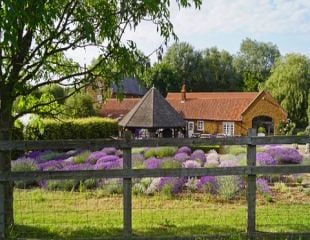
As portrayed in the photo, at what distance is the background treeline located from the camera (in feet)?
179

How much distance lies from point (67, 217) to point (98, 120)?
20389mm

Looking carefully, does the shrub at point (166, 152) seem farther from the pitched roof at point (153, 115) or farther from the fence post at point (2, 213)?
the pitched roof at point (153, 115)

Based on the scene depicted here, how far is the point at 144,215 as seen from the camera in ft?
31.7

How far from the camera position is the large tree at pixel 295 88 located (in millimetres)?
54281

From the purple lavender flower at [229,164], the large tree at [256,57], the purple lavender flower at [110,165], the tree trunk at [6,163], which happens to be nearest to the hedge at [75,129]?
the purple lavender flower at [110,165]

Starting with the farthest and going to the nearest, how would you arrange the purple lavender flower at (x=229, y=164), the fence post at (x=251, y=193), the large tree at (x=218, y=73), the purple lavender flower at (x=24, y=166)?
the large tree at (x=218, y=73) < the purple lavender flower at (x=229, y=164) < the purple lavender flower at (x=24, y=166) < the fence post at (x=251, y=193)

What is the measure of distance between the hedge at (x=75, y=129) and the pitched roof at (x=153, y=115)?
298cm

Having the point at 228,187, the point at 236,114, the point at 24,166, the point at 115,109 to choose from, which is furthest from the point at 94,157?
the point at 115,109

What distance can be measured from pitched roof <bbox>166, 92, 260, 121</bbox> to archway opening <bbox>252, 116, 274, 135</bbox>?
2216 millimetres

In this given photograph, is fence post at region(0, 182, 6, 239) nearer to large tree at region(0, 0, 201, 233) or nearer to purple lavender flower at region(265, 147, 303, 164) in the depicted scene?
large tree at region(0, 0, 201, 233)

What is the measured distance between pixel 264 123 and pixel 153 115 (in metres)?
22.2

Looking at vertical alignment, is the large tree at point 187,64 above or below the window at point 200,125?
above

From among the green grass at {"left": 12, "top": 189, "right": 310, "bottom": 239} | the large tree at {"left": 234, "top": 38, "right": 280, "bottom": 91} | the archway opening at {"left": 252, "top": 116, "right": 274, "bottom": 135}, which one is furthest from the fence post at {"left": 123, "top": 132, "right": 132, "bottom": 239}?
the large tree at {"left": 234, "top": 38, "right": 280, "bottom": 91}

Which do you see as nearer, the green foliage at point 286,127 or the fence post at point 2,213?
the fence post at point 2,213
